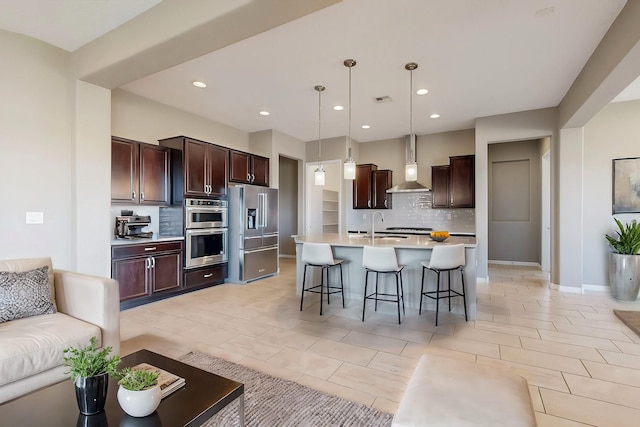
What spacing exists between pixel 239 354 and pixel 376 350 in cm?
119

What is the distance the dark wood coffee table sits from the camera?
1233 millimetres

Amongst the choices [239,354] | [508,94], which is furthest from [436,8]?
[239,354]

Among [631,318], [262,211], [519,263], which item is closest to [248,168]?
[262,211]

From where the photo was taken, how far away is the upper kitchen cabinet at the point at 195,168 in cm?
464

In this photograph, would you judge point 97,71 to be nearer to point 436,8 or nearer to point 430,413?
point 436,8

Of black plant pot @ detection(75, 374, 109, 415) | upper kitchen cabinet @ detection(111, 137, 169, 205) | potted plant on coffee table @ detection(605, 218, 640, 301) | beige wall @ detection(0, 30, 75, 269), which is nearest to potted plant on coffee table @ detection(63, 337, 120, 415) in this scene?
black plant pot @ detection(75, 374, 109, 415)

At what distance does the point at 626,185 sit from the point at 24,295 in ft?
23.5

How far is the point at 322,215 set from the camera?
25.6ft

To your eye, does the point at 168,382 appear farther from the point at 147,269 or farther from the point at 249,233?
the point at 249,233

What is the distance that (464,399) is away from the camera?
1.28m

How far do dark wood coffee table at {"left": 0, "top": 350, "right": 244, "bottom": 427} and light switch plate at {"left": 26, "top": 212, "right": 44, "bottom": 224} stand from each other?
2.41 m

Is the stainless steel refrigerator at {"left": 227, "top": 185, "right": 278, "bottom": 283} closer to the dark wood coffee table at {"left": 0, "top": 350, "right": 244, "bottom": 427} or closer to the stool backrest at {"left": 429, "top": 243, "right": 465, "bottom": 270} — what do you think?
the stool backrest at {"left": 429, "top": 243, "right": 465, "bottom": 270}

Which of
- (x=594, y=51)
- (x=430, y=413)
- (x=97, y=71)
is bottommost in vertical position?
(x=430, y=413)

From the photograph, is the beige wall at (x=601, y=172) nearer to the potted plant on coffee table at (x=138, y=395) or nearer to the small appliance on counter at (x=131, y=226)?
the potted plant on coffee table at (x=138, y=395)
